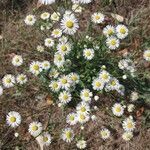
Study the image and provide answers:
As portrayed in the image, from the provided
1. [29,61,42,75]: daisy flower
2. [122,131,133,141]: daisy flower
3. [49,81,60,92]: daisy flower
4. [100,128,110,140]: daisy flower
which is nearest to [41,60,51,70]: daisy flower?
[29,61,42,75]: daisy flower

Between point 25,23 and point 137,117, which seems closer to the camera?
point 137,117

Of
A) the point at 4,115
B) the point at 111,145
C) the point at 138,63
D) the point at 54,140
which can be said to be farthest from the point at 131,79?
the point at 4,115

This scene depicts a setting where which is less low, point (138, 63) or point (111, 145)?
point (138, 63)

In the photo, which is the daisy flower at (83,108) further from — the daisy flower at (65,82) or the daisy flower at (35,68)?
the daisy flower at (35,68)

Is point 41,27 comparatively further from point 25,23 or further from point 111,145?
point 111,145

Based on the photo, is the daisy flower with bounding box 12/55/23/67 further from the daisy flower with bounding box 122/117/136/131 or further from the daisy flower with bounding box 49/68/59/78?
the daisy flower with bounding box 122/117/136/131

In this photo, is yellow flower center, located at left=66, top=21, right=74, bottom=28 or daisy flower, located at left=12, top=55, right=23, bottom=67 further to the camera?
daisy flower, located at left=12, top=55, right=23, bottom=67

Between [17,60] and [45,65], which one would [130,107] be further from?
[17,60]

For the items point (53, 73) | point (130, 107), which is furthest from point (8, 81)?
point (130, 107)
